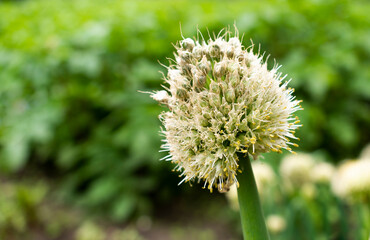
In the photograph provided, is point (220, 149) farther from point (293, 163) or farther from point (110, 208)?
point (110, 208)

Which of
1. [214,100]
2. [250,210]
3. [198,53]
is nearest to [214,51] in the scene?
[198,53]

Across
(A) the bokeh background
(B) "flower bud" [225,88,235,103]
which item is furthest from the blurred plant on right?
(B) "flower bud" [225,88,235,103]

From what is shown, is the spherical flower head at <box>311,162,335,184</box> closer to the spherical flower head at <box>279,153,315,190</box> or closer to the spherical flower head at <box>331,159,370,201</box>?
the spherical flower head at <box>279,153,315,190</box>

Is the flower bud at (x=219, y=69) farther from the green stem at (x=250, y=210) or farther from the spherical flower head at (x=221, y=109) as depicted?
the green stem at (x=250, y=210)

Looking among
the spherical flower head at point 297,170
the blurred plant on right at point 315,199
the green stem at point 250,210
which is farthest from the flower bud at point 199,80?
the spherical flower head at point 297,170

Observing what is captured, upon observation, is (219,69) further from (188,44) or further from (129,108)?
(129,108)
